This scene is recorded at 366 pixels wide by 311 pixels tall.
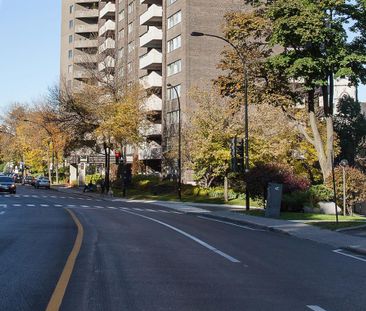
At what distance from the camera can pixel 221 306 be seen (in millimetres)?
7312

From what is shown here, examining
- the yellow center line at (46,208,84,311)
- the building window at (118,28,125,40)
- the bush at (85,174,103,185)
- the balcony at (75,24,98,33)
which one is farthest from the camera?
the balcony at (75,24,98,33)

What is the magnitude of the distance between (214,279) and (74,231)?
875 cm

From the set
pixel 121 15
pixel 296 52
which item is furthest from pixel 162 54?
pixel 296 52

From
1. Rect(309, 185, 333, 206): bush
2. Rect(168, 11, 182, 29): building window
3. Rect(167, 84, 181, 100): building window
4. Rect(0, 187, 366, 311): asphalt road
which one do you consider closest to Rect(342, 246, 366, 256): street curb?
Rect(0, 187, 366, 311): asphalt road

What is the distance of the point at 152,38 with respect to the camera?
6650cm

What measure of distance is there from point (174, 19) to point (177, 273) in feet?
185

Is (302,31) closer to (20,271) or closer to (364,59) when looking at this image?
(364,59)

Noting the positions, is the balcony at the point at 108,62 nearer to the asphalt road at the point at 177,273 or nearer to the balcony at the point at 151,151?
the balcony at the point at 151,151

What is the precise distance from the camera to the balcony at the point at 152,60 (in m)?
66.2

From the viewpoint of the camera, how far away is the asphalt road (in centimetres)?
754

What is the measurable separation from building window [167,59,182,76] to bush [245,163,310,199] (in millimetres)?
32022

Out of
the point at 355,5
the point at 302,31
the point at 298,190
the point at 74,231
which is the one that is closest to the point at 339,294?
the point at 74,231

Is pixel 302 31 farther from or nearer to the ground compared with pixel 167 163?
farther from the ground

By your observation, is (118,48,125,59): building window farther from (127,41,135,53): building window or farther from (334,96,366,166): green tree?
(334,96,366,166): green tree
